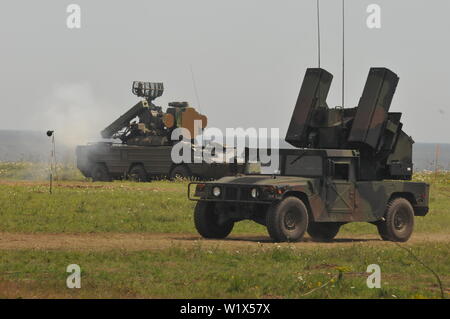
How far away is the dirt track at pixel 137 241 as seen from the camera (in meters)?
17.7

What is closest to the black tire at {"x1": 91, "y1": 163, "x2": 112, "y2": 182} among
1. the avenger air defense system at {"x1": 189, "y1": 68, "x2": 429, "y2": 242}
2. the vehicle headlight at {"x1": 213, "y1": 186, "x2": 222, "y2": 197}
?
the avenger air defense system at {"x1": 189, "y1": 68, "x2": 429, "y2": 242}

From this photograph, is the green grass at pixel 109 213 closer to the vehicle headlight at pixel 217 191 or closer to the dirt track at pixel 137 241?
the dirt track at pixel 137 241

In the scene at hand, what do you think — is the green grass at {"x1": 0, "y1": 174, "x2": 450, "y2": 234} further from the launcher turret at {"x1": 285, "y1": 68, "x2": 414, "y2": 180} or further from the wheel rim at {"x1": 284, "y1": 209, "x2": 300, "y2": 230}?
the wheel rim at {"x1": 284, "y1": 209, "x2": 300, "y2": 230}

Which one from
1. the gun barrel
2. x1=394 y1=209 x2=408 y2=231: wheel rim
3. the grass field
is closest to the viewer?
the grass field

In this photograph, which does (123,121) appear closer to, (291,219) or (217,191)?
(217,191)

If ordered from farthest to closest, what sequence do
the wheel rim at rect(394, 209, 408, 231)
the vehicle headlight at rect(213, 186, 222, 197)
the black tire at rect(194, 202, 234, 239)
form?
the wheel rim at rect(394, 209, 408, 231) < the black tire at rect(194, 202, 234, 239) < the vehicle headlight at rect(213, 186, 222, 197)

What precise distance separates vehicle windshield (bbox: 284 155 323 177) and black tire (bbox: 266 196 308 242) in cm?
95

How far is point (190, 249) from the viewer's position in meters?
16.8

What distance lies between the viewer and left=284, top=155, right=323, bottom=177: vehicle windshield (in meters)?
19.5

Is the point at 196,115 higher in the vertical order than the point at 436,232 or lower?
higher

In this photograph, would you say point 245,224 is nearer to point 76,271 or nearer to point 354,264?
point 354,264

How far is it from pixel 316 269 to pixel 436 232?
889cm

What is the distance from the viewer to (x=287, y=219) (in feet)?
61.5
